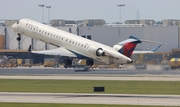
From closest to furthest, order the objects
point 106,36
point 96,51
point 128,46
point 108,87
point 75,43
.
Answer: point 108,87 → point 128,46 → point 96,51 → point 75,43 → point 106,36

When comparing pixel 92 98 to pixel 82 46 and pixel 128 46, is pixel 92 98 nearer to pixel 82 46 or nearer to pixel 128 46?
pixel 128 46

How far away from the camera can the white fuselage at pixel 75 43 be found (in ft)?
296

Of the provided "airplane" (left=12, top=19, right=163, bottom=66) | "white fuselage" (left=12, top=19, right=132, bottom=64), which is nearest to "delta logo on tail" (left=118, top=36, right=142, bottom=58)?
"airplane" (left=12, top=19, right=163, bottom=66)

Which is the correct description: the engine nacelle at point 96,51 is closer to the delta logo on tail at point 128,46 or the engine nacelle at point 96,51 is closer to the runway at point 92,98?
the delta logo on tail at point 128,46

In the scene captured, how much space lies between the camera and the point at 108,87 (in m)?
76.9

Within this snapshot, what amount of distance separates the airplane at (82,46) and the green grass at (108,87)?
6250 mm

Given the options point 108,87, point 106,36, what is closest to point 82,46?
point 108,87

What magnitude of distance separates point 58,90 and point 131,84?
1425 centimetres

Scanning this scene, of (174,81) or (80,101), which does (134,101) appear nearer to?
(80,101)

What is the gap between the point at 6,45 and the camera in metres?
175

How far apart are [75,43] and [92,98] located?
3354cm

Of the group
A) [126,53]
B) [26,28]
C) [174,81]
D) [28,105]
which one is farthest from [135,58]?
[28,105]

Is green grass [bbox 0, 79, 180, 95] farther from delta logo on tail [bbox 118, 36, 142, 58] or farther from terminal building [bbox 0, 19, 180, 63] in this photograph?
terminal building [bbox 0, 19, 180, 63]

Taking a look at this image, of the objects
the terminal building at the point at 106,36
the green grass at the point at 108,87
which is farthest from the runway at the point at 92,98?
the terminal building at the point at 106,36
